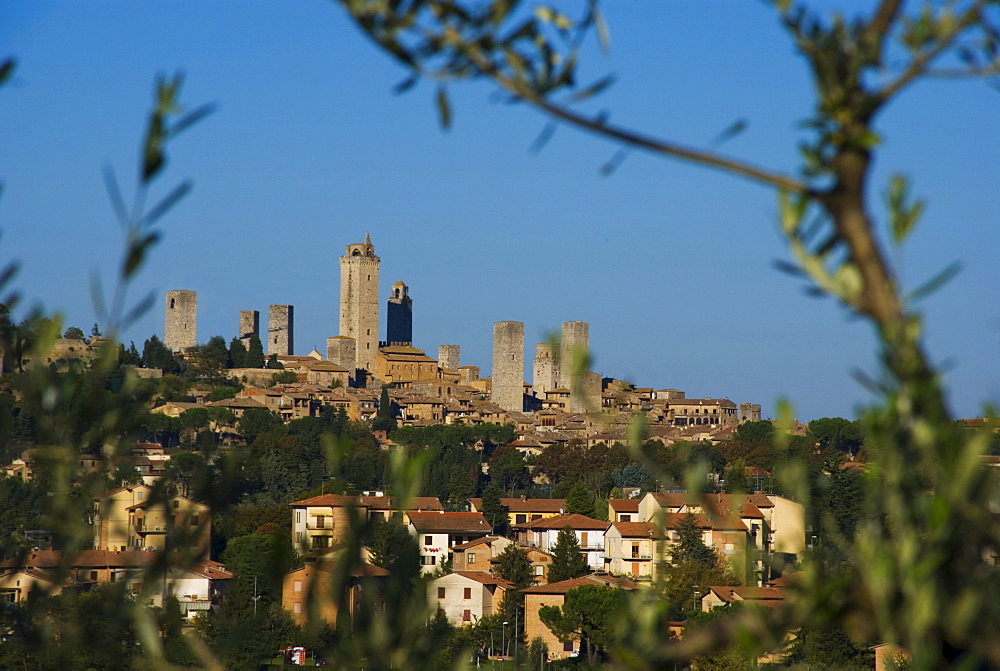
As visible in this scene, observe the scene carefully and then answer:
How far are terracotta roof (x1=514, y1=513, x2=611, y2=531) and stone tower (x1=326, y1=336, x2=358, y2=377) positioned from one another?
3509 cm

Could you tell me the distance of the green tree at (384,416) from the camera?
6450 cm

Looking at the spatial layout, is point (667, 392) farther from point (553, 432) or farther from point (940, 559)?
point (940, 559)

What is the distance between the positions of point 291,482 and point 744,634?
48.9 m

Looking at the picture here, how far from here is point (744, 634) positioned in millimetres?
1297

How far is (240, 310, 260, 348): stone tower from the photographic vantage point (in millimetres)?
80000

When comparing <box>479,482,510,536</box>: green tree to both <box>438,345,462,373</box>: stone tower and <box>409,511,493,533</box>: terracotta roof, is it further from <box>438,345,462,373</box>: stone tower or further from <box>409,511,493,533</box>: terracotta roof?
<box>438,345,462,373</box>: stone tower

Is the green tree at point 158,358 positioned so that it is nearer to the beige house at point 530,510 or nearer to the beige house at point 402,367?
the beige house at point 402,367

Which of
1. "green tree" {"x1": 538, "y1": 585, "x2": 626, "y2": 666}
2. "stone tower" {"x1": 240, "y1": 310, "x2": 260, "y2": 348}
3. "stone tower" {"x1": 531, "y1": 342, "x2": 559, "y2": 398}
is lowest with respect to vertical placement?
"green tree" {"x1": 538, "y1": 585, "x2": 626, "y2": 666}

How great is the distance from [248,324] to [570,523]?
1822 inches

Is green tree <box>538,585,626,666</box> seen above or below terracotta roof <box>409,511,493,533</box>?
below

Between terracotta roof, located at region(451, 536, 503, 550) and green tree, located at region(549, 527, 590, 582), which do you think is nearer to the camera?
green tree, located at region(549, 527, 590, 582)

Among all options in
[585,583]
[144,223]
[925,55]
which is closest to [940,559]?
[925,55]

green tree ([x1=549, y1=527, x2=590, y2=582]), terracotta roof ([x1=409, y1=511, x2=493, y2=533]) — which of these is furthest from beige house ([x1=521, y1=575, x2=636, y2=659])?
terracotta roof ([x1=409, y1=511, x2=493, y2=533])

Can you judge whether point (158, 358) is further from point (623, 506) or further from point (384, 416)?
point (623, 506)
